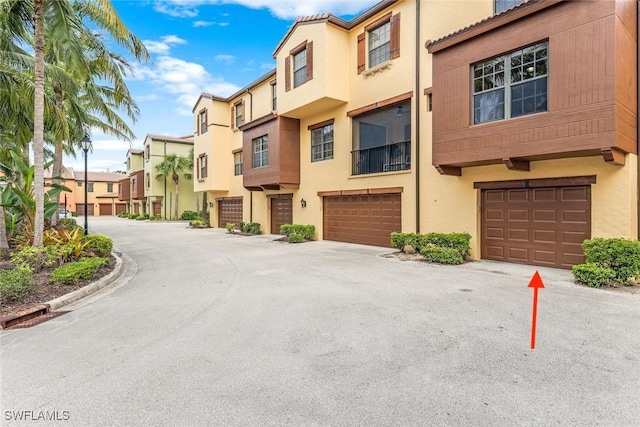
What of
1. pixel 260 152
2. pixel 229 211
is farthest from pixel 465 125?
pixel 229 211

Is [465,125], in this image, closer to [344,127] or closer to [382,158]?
[382,158]

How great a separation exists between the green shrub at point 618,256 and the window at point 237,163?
67.3ft

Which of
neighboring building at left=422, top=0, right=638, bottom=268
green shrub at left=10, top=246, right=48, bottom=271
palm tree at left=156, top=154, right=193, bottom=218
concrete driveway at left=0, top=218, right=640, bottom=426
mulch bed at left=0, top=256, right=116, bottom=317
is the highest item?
palm tree at left=156, top=154, right=193, bottom=218

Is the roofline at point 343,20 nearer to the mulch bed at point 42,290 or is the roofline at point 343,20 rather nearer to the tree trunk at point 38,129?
the tree trunk at point 38,129

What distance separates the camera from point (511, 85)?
9312 millimetres

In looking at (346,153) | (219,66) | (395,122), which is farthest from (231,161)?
(395,122)

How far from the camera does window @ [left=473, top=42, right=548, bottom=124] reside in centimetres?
884

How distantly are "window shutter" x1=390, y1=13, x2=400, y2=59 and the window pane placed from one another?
191 inches

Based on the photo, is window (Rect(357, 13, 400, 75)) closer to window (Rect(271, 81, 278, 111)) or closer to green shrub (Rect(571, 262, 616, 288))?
window (Rect(271, 81, 278, 111))

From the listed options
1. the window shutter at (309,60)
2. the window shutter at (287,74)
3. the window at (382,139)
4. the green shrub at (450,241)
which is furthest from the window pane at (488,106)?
the window shutter at (287,74)

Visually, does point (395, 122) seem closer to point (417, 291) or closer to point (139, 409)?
point (417, 291)

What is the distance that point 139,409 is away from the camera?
126 inches

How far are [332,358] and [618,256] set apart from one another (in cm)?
708

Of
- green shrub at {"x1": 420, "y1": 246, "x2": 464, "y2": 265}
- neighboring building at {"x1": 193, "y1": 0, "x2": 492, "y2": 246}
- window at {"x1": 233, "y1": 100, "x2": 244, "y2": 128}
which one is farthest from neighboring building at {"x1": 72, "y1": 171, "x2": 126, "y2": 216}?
green shrub at {"x1": 420, "y1": 246, "x2": 464, "y2": 265}
